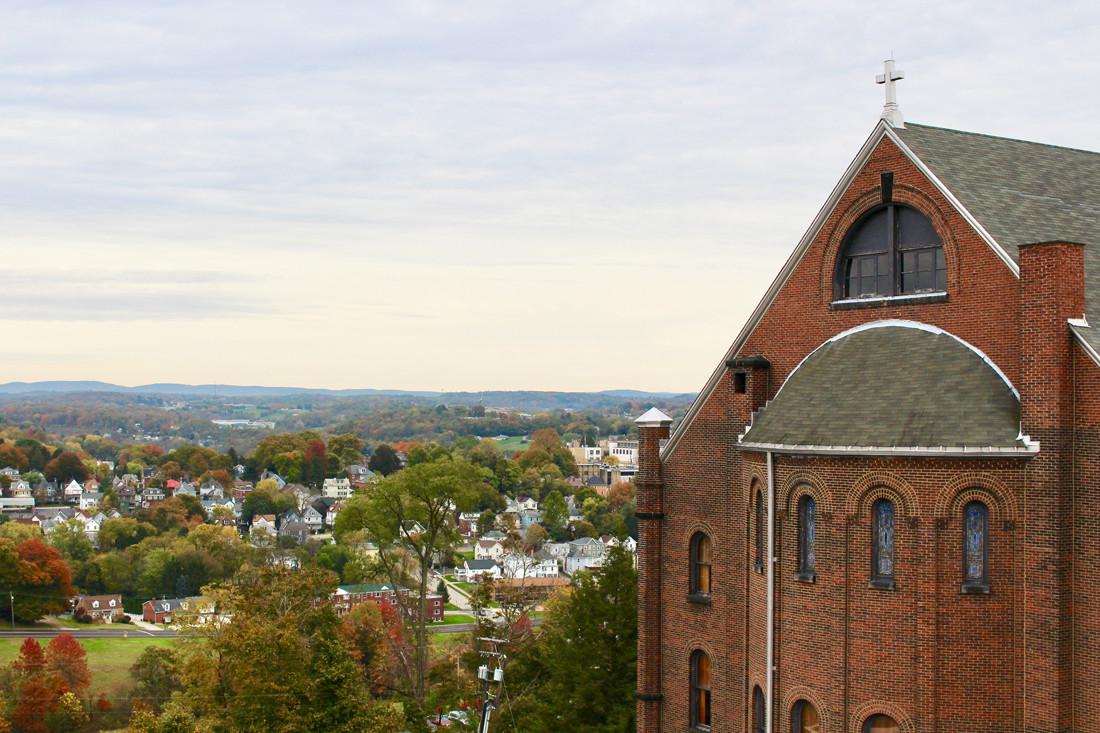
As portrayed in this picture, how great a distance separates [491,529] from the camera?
186 m

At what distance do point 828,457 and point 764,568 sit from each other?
344 cm

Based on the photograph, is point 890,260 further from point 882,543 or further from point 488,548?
point 488,548

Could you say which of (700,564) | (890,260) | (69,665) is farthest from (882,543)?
(69,665)

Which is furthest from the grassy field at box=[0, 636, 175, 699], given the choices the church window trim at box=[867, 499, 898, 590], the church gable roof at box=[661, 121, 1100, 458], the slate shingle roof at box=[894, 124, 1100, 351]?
the slate shingle roof at box=[894, 124, 1100, 351]

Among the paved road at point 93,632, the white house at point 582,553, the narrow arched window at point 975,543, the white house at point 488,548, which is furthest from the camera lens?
the white house at point 488,548

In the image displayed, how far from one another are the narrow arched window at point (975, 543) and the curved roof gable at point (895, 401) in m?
1.25

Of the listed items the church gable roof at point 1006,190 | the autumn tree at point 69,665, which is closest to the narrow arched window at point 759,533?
the church gable roof at point 1006,190

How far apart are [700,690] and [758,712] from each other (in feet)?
13.3

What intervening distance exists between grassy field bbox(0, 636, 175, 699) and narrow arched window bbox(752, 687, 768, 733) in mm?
66647

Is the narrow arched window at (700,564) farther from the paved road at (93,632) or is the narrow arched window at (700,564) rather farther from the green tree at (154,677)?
A: the paved road at (93,632)

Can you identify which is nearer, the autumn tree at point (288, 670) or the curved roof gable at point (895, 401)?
the curved roof gable at point (895, 401)

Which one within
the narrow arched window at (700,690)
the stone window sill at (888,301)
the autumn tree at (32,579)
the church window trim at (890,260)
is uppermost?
the church window trim at (890,260)

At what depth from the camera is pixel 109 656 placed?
326 ft

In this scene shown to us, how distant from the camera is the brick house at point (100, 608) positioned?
123m
